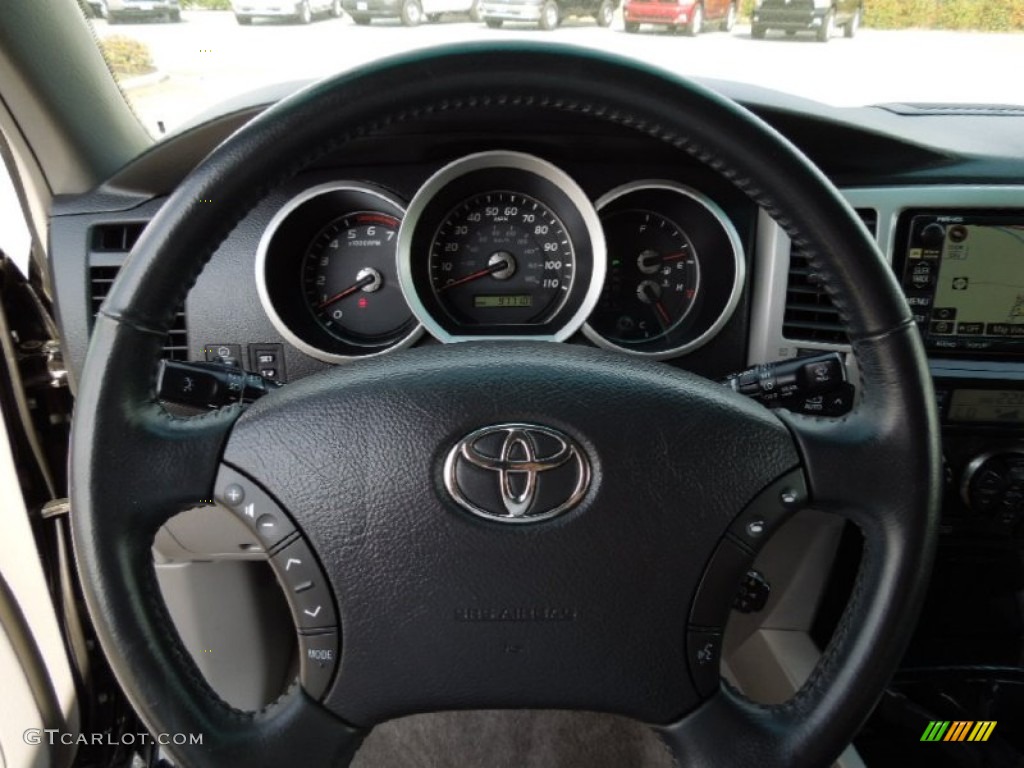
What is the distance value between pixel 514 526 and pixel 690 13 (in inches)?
49.6

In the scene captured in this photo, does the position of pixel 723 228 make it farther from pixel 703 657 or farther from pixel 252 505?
pixel 252 505

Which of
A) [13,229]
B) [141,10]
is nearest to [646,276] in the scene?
[141,10]

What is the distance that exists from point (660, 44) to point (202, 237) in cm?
117

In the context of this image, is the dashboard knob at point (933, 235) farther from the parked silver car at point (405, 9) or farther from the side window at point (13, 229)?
the side window at point (13, 229)

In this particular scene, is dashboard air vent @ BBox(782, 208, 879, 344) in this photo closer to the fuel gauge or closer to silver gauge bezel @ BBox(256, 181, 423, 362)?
the fuel gauge

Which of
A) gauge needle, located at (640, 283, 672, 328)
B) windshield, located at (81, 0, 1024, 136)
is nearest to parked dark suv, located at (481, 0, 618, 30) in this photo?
windshield, located at (81, 0, 1024, 136)

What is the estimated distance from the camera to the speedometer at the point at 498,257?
195 centimetres

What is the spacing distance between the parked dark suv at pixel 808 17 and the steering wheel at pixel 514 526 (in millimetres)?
1031

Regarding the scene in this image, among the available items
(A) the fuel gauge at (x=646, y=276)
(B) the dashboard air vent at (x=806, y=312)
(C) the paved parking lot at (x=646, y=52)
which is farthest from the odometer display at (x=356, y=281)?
(B) the dashboard air vent at (x=806, y=312)

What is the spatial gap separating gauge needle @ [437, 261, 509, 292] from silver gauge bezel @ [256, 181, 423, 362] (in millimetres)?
143

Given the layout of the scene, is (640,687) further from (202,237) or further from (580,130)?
(580,130)

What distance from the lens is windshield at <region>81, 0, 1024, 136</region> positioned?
5.74ft

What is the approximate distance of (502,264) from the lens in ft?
6.42

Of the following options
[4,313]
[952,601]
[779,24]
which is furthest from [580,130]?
[952,601]
